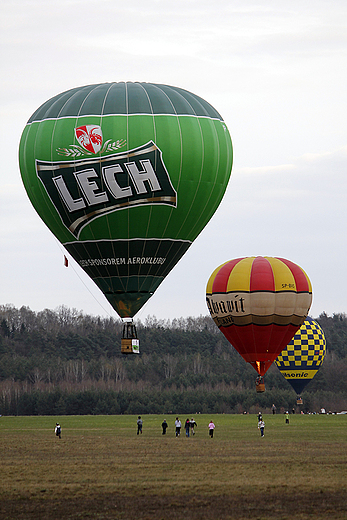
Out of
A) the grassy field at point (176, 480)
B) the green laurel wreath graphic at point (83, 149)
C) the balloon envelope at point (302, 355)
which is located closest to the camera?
the grassy field at point (176, 480)

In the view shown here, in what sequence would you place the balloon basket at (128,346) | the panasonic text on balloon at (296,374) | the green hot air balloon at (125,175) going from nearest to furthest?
1. the green hot air balloon at (125,175)
2. the balloon basket at (128,346)
3. the panasonic text on balloon at (296,374)

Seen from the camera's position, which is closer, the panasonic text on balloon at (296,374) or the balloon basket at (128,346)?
the balloon basket at (128,346)

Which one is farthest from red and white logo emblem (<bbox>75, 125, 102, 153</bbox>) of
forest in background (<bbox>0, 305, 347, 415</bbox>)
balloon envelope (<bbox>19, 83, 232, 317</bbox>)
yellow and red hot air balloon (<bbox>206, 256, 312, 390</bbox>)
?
forest in background (<bbox>0, 305, 347, 415</bbox>)

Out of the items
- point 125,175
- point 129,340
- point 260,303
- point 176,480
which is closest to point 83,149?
point 125,175

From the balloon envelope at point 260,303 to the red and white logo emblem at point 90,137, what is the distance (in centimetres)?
1880

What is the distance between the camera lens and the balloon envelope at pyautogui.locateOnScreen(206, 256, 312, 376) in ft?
153

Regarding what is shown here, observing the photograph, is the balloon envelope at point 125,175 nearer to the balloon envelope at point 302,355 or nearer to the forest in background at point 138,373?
the balloon envelope at point 302,355

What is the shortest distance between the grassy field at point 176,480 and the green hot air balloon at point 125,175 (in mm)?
7389

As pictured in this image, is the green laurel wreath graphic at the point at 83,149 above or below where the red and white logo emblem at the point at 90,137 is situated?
below

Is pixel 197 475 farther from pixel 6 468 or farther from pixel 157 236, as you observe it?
pixel 157 236

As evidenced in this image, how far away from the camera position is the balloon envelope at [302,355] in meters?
65.9

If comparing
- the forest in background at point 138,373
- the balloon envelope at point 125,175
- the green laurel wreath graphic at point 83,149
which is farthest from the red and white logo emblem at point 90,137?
the forest in background at point 138,373

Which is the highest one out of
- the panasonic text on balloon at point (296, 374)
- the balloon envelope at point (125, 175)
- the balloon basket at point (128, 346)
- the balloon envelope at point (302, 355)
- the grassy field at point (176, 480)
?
the balloon envelope at point (125, 175)

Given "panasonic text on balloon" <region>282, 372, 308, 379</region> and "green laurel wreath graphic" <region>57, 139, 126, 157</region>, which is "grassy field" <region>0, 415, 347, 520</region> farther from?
"panasonic text on balloon" <region>282, 372, 308, 379</region>
